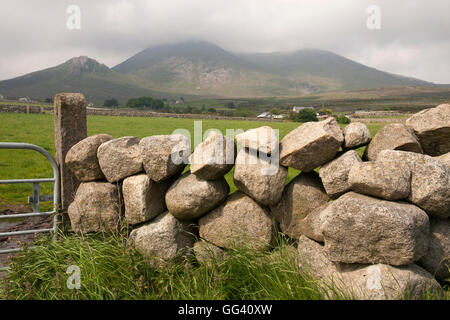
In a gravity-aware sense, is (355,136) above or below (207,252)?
above

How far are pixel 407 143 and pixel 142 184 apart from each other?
3.34 metres

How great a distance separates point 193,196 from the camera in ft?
13.1

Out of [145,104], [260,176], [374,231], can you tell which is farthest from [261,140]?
[145,104]

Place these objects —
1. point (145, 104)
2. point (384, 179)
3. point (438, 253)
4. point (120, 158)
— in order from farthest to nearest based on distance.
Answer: point (145, 104) → point (120, 158) → point (438, 253) → point (384, 179)

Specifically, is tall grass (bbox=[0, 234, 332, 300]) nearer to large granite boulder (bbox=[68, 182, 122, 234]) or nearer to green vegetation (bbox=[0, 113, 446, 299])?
green vegetation (bbox=[0, 113, 446, 299])

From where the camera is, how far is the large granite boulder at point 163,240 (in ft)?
13.7

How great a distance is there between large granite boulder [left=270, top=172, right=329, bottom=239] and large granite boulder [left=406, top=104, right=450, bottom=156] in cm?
142

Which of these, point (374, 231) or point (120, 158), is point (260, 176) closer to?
point (374, 231)

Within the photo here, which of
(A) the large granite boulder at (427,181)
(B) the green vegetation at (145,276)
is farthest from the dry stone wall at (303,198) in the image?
(B) the green vegetation at (145,276)

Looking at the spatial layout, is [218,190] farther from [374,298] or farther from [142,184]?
[374,298]

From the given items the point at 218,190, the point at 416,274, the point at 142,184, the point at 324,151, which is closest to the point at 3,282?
the point at 142,184

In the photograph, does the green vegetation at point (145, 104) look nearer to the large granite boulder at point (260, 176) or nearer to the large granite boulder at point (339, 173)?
the large granite boulder at point (260, 176)

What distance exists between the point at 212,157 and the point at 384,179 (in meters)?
1.88

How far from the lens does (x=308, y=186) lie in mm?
4098
